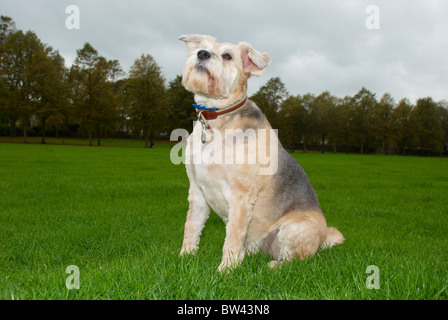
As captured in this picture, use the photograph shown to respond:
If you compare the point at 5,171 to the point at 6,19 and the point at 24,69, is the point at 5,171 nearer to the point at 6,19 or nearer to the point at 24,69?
the point at 24,69

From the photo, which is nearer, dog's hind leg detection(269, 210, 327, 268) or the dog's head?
the dog's head

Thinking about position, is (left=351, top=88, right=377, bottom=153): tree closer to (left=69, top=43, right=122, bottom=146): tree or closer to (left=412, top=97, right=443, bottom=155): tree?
(left=412, top=97, right=443, bottom=155): tree

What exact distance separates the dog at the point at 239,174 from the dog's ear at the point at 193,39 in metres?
0.01

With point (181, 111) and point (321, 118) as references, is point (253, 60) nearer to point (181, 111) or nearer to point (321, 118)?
point (181, 111)

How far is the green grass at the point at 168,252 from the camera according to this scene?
10.3 feet

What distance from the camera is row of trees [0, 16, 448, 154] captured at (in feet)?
167

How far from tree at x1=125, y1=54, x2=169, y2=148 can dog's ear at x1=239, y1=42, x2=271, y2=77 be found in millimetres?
51686

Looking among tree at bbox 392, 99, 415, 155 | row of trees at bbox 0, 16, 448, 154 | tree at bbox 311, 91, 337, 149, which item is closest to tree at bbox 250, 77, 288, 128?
row of trees at bbox 0, 16, 448, 154

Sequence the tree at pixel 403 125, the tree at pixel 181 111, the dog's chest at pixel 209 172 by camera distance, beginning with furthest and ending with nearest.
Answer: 1. the tree at pixel 403 125
2. the tree at pixel 181 111
3. the dog's chest at pixel 209 172

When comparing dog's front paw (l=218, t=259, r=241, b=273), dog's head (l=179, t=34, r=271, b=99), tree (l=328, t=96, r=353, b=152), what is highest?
tree (l=328, t=96, r=353, b=152)

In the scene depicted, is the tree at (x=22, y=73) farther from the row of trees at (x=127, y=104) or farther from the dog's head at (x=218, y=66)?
the dog's head at (x=218, y=66)

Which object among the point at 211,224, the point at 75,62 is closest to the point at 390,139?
the point at 75,62

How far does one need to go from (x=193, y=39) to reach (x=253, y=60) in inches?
37.2

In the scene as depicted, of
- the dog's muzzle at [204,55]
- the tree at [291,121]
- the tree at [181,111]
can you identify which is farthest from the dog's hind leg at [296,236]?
the tree at [181,111]
